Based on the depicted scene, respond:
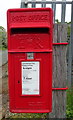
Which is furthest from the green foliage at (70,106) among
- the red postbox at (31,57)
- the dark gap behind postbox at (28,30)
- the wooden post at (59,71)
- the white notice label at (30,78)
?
the dark gap behind postbox at (28,30)

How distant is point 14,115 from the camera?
12.4 feet

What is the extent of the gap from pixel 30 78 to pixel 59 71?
1.37 ft

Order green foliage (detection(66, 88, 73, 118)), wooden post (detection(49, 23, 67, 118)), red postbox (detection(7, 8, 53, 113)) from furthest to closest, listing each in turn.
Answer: green foliage (detection(66, 88, 73, 118))
wooden post (detection(49, 23, 67, 118))
red postbox (detection(7, 8, 53, 113))

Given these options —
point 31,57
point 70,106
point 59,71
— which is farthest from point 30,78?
point 70,106

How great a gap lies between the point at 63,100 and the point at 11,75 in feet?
2.61

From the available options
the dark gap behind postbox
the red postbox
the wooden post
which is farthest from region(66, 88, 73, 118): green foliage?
the dark gap behind postbox

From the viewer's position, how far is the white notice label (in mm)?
2561

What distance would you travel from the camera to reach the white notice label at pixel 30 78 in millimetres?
2561

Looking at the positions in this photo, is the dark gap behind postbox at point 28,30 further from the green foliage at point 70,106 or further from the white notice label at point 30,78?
the green foliage at point 70,106

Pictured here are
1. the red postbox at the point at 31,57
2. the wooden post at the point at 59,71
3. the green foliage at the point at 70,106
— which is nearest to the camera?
the red postbox at the point at 31,57

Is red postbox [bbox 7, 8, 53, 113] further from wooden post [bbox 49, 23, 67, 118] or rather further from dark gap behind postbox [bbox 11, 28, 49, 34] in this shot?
wooden post [bbox 49, 23, 67, 118]

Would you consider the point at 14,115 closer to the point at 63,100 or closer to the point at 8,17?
the point at 63,100

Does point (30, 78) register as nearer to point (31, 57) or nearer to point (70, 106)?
point (31, 57)

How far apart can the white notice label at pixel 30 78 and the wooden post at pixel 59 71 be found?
0.30 meters
